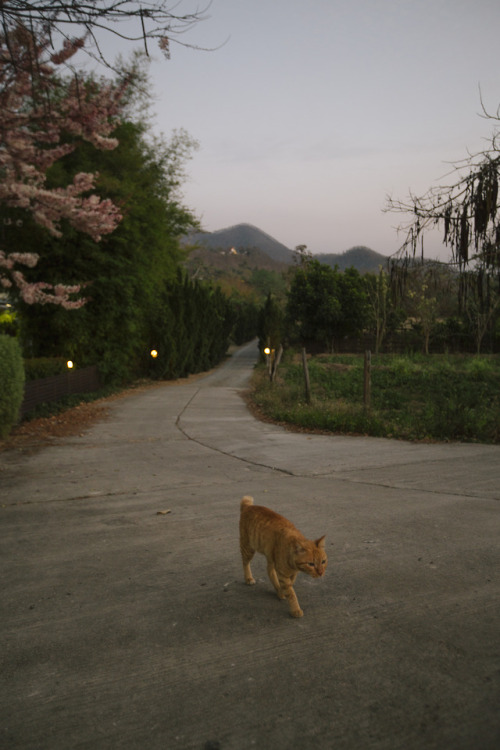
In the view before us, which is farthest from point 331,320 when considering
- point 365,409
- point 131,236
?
point 365,409

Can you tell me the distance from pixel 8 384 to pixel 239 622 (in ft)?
25.3

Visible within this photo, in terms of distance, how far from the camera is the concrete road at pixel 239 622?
210 cm

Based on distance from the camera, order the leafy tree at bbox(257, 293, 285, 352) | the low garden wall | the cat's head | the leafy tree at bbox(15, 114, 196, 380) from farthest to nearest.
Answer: the leafy tree at bbox(257, 293, 285, 352)
the leafy tree at bbox(15, 114, 196, 380)
the low garden wall
the cat's head

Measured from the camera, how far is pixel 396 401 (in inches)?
648

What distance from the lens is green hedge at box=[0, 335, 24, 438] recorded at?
9.12 meters

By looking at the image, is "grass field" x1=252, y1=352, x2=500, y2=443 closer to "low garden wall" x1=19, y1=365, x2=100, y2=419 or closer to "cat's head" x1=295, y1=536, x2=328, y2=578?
"low garden wall" x1=19, y1=365, x2=100, y2=419

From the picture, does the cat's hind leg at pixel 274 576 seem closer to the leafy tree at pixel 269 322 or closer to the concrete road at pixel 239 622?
the concrete road at pixel 239 622

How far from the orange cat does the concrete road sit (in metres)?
0.19

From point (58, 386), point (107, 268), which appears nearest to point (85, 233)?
point (107, 268)

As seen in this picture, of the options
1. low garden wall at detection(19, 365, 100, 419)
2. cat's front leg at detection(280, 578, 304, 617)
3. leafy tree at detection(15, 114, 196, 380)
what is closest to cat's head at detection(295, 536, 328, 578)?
cat's front leg at detection(280, 578, 304, 617)

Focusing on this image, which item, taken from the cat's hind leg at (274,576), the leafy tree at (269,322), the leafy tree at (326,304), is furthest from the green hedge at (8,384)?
the leafy tree at (326,304)

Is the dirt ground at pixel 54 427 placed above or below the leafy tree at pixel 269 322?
below

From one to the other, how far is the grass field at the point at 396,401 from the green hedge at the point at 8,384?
5.84 metres

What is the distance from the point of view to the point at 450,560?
145 inches
